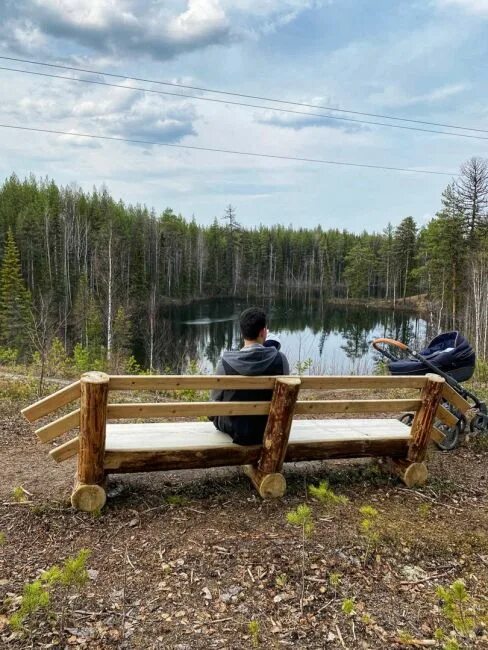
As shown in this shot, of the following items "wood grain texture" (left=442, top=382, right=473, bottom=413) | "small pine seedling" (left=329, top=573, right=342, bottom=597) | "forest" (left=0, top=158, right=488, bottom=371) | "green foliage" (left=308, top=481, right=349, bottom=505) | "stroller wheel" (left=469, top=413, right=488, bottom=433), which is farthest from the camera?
"forest" (left=0, top=158, right=488, bottom=371)

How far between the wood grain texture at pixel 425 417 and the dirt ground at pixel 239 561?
0.33 metres

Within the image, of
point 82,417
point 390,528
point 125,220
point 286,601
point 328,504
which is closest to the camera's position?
point 286,601

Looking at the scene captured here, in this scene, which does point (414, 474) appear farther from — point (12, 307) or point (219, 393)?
point (12, 307)

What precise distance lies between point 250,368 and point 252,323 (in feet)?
1.06

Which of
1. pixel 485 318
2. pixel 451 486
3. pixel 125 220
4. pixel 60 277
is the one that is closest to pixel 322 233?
pixel 125 220

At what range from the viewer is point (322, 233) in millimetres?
80312

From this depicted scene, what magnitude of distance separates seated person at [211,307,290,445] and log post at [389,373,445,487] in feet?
3.86

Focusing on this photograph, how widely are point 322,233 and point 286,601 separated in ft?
265

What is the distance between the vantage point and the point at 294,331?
132 feet

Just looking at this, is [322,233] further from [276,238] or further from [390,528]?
[390,528]

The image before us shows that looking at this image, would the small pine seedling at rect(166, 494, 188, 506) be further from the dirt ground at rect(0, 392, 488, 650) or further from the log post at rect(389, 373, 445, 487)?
the log post at rect(389, 373, 445, 487)

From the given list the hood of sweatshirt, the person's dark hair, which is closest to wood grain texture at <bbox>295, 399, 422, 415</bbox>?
the hood of sweatshirt

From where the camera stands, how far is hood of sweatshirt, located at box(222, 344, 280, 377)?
3.30 m

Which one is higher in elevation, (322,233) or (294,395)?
(322,233)
